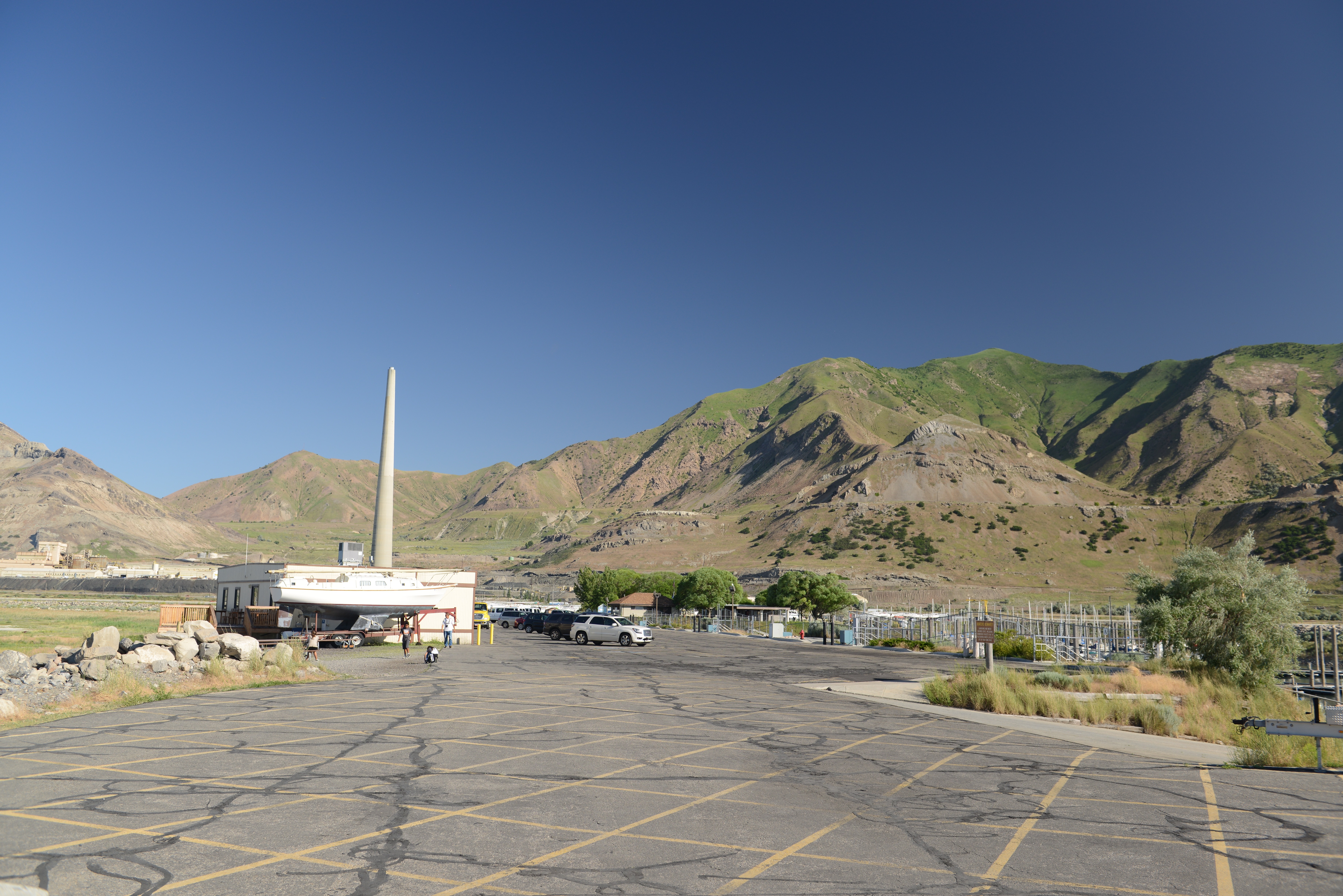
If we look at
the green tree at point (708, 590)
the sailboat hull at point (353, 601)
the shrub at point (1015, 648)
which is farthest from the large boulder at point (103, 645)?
the green tree at point (708, 590)

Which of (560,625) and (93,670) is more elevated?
(93,670)

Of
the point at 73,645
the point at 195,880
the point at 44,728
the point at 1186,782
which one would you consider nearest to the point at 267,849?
the point at 195,880

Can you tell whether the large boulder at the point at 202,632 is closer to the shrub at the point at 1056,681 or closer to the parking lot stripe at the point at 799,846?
the parking lot stripe at the point at 799,846

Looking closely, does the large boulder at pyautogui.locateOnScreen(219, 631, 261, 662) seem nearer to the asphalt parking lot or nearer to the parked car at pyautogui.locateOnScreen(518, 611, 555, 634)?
the asphalt parking lot

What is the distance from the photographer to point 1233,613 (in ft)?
75.8

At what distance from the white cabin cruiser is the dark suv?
467 inches

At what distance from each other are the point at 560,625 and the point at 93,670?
1327 inches

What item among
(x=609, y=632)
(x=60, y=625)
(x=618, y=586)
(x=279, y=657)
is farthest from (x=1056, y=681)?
(x=618, y=586)

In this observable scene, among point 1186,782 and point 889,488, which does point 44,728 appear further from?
point 889,488

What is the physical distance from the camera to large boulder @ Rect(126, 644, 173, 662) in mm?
20562

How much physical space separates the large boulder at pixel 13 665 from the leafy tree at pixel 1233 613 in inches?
1150

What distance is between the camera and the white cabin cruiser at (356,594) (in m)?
35.7

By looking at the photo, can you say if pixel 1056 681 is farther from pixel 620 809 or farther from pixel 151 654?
pixel 151 654

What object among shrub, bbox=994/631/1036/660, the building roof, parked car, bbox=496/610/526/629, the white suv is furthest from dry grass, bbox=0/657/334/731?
the building roof
